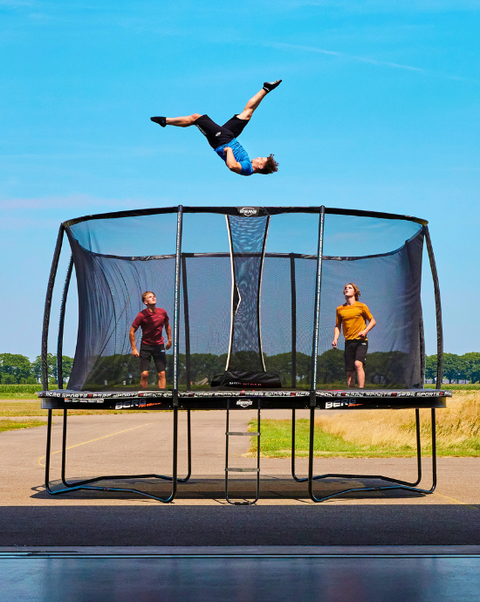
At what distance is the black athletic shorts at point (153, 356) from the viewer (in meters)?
10.3

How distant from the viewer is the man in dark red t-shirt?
10.3 m

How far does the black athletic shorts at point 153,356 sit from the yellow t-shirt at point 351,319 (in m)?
2.45

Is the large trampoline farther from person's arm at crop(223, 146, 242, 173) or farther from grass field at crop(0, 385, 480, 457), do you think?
grass field at crop(0, 385, 480, 457)

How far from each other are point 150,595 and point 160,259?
5.80m

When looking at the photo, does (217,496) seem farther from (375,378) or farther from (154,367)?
(375,378)

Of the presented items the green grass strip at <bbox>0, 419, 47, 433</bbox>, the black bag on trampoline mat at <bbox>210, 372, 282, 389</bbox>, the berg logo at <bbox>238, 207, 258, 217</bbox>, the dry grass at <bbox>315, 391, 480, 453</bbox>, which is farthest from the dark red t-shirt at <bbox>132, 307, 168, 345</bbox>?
the green grass strip at <bbox>0, 419, 47, 433</bbox>

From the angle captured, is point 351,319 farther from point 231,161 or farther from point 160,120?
point 160,120

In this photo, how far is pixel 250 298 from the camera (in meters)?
11.2

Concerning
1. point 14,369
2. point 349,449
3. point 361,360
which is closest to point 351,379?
point 361,360

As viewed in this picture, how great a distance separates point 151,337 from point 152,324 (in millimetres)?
178

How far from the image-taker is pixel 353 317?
34.4 ft

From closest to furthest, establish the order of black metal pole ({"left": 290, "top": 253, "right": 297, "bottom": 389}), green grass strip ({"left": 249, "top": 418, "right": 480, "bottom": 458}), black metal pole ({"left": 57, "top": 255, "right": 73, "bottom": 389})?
black metal pole ({"left": 290, "top": 253, "right": 297, "bottom": 389}) → black metal pole ({"left": 57, "top": 255, "right": 73, "bottom": 389}) → green grass strip ({"left": 249, "top": 418, "right": 480, "bottom": 458})

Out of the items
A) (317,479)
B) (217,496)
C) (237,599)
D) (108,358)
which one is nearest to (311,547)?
(237,599)

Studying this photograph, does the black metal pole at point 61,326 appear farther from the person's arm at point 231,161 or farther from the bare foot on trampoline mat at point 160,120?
the person's arm at point 231,161
